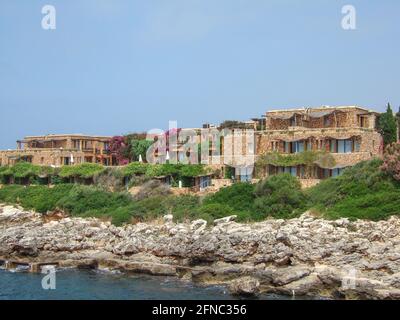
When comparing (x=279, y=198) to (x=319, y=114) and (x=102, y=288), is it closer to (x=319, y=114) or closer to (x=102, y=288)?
(x=319, y=114)

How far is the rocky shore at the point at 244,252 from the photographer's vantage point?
33.1 metres

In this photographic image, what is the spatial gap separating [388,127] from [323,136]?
6.84 meters

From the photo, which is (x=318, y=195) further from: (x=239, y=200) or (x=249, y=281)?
(x=249, y=281)

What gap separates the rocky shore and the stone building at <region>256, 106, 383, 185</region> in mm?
10328

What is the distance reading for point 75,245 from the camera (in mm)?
44438

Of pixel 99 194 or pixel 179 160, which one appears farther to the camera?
pixel 179 160

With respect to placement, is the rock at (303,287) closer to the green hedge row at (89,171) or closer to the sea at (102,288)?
the sea at (102,288)

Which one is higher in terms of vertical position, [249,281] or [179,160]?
[179,160]

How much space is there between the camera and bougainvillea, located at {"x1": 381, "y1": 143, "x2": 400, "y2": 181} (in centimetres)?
4406

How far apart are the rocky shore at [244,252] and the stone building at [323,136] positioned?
10328mm

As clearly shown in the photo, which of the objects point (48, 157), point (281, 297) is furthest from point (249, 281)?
point (48, 157)

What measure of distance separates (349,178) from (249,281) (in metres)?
16.6
